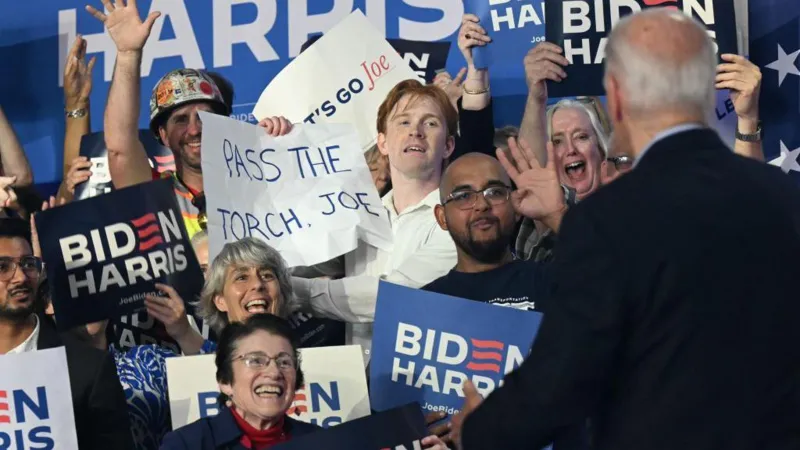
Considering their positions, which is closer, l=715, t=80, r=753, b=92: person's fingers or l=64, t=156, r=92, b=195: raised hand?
l=715, t=80, r=753, b=92: person's fingers

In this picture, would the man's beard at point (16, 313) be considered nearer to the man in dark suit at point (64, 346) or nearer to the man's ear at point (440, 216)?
the man in dark suit at point (64, 346)

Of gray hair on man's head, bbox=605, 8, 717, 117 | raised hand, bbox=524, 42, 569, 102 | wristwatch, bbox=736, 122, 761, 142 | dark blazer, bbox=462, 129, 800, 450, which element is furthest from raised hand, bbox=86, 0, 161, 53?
dark blazer, bbox=462, 129, 800, 450

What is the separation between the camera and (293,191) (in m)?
4.72

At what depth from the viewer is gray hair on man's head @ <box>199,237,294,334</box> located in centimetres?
423

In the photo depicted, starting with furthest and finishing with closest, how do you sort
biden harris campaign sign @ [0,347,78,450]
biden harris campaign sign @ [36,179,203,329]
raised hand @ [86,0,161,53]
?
1. raised hand @ [86,0,161,53]
2. biden harris campaign sign @ [36,179,203,329]
3. biden harris campaign sign @ [0,347,78,450]

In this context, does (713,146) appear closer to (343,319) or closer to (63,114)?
(343,319)

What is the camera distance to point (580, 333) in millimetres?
2100

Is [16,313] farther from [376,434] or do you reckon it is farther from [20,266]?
[376,434]

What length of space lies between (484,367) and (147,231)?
1240 mm

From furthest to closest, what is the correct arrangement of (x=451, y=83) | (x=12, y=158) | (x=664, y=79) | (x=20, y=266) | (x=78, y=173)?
(x=12, y=158) < (x=451, y=83) < (x=78, y=173) < (x=20, y=266) < (x=664, y=79)

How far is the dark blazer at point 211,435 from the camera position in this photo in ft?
11.4

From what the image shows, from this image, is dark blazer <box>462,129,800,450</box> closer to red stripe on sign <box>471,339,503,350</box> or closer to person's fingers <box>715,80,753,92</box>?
red stripe on sign <box>471,339,503,350</box>

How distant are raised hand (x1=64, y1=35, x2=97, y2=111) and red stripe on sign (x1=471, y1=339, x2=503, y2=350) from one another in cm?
255

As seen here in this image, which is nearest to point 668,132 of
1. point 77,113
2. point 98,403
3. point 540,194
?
point 540,194
